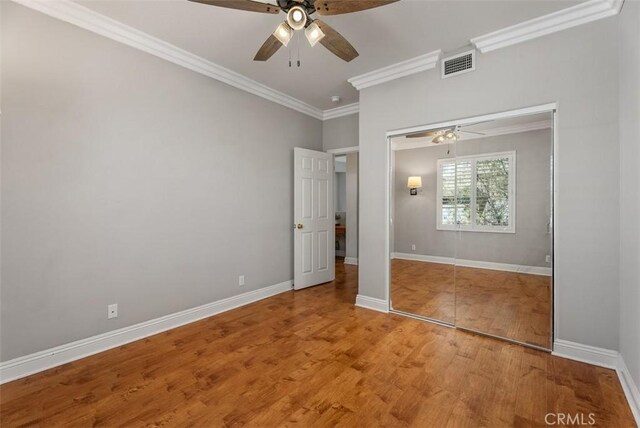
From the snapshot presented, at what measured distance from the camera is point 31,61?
2.16 m

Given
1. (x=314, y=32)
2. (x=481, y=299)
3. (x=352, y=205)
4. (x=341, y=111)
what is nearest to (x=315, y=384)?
(x=481, y=299)

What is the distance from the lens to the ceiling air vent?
112 inches

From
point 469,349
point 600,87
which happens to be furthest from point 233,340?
point 600,87

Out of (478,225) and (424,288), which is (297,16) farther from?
(424,288)

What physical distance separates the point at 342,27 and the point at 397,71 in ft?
3.26

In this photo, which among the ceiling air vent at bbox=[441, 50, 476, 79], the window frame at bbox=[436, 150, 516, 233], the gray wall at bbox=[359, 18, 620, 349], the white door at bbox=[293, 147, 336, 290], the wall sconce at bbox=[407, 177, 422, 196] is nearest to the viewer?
the gray wall at bbox=[359, 18, 620, 349]

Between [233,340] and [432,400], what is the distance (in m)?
1.82

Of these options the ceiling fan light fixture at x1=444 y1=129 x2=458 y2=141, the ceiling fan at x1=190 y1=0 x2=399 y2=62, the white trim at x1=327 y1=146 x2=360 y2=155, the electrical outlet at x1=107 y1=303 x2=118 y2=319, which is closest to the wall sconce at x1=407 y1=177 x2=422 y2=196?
the ceiling fan light fixture at x1=444 y1=129 x2=458 y2=141

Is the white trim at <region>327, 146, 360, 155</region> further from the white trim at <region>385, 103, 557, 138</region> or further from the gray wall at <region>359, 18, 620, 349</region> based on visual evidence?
the gray wall at <region>359, 18, 620, 349</region>

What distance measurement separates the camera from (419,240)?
372cm

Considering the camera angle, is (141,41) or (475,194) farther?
(475,194)

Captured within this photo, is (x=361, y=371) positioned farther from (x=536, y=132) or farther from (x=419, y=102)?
(x=419, y=102)

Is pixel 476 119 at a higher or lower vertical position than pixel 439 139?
higher

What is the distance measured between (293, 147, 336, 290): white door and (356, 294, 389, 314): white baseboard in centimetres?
107
